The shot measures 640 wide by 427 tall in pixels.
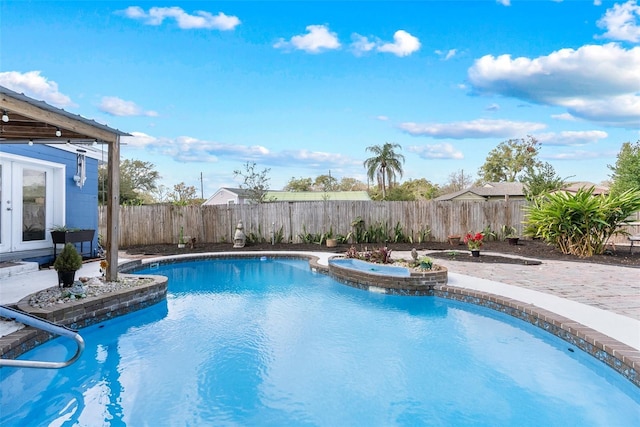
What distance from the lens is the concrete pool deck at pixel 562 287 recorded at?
4.61 meters

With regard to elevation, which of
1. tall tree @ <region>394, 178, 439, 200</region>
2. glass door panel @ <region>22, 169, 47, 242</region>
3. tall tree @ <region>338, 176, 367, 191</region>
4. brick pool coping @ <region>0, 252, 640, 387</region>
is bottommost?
brick pool coping @ <region>0, 252, 640, 387</region>

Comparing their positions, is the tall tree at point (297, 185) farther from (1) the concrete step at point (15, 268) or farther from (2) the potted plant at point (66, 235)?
(1) the concrete step at point (15, 268)

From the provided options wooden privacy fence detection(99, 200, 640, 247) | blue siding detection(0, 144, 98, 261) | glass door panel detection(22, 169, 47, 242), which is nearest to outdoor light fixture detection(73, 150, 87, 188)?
blue siding detection(0, 144, 98, 261)

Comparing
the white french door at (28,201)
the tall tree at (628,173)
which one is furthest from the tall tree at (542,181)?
the white french door at (28,201)

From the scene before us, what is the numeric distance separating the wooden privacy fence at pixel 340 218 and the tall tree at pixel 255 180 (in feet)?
33.9

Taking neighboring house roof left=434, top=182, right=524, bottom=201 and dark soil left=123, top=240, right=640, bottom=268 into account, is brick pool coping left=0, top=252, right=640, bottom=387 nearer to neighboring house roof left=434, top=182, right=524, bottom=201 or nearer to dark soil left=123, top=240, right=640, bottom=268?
dark soil left=123, top=240, right=640, bottom=268

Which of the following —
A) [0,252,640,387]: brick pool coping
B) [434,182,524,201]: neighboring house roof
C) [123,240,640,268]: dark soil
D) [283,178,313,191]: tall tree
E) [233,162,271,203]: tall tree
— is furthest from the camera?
[283,178,313,191]: tall tree

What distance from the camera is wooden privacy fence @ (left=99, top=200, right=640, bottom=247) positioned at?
45.4 ft

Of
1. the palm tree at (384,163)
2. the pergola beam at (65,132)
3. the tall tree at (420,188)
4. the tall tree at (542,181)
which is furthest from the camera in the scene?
the tall tree at (420,188)

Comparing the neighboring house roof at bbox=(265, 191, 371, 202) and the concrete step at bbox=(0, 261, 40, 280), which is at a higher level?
the neighboring house roof at bbox=(265, 191, 371, 202)

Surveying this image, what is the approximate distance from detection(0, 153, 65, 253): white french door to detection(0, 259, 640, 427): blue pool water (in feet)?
13.1

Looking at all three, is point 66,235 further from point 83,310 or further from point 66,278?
point 83,310

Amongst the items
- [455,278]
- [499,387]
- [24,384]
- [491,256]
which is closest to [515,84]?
[491,256]

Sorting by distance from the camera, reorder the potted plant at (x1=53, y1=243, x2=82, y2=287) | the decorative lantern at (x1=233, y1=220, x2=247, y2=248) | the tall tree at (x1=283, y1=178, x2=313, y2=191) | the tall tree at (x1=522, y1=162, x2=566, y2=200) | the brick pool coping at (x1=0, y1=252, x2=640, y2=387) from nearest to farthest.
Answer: the brick pool coping at (x1=0, y1=252, x2=640, y2=387), the potted plant at (x1=53, y1=243, x2=82, y2=287), the decorative lantern at (x1=233, y1=220, x2=247, y2=248), the tall tree at (x1=522, y1=162, x2=566, y2=200), the tall tree at (x1=283, y1=178, x2=313, y2=191)
